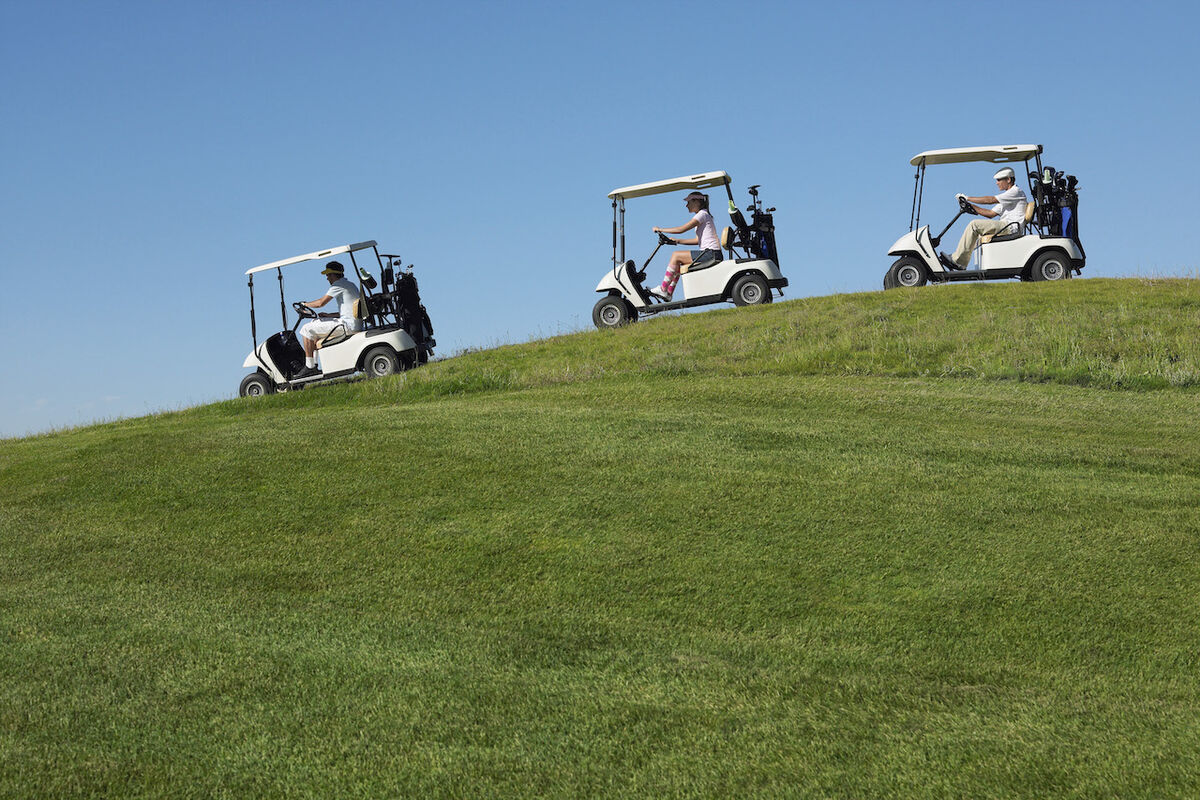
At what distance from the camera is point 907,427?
9.14 meters

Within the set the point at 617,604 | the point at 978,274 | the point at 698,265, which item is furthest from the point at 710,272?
the point at 617,604

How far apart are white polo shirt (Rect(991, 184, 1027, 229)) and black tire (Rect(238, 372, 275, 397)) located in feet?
40.1

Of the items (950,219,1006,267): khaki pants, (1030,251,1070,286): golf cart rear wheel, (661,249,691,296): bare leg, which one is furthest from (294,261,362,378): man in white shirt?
(1030,251,1070,286): golf cart rear wheel

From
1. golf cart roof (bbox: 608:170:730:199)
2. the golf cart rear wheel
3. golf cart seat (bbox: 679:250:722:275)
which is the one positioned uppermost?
golf cart roof (bbox: 608:170:730:199)

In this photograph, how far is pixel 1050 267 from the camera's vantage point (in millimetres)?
17844

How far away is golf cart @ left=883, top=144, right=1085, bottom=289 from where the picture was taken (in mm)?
17750

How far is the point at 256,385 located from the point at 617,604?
1245cm

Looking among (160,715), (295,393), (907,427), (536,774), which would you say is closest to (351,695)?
(160,715)

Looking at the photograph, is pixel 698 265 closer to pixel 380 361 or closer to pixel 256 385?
pixel 380 361

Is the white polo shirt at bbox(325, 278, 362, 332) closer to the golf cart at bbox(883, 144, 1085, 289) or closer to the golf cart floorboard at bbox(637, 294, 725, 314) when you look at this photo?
the golf cart floorboard at bbox(637, 294, 725, 314)

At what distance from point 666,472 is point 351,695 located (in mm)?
3548

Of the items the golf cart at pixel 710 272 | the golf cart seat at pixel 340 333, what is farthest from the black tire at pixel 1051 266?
the golf cart seat at pixel 340 333

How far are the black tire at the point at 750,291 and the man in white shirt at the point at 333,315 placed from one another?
19.7ft

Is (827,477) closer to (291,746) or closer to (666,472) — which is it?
(666,472)
